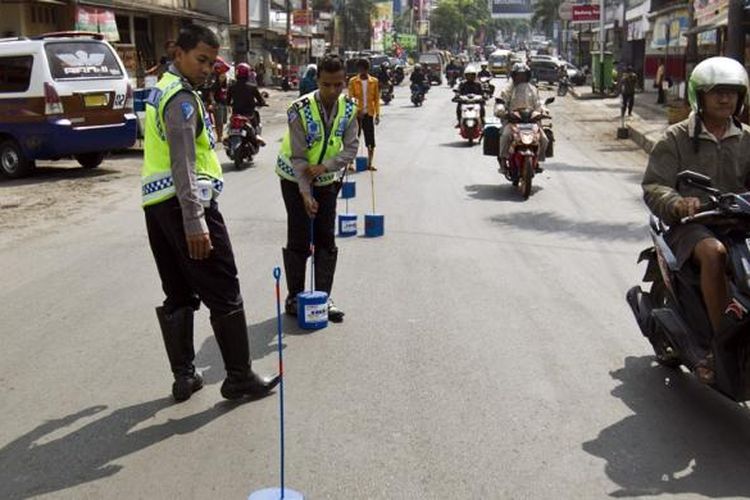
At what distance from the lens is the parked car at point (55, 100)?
14039 mm

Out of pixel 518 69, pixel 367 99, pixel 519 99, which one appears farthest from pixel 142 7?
pixel 519 99

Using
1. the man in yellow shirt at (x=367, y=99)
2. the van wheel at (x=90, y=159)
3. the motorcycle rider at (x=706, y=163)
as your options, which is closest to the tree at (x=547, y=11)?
the man in yellow shirt at (x=367, y=99)

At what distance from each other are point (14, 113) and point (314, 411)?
11.1 m

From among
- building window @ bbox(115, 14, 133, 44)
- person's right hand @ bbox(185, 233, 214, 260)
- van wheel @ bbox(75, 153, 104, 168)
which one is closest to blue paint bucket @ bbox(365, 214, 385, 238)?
person's right hand @ bbox(185, 233, 214, 260)

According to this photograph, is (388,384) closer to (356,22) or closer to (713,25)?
(713,25)

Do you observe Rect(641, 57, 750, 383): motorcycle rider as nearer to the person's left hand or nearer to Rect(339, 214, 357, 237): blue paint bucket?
the person's left hand

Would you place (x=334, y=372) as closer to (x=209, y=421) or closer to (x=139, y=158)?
(x=209, y=421)

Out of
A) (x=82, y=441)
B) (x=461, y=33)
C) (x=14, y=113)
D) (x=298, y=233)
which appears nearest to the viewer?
(x=82, y=441)

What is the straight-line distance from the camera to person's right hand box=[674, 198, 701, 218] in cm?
444

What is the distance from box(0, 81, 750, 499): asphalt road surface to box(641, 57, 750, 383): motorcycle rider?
75cm

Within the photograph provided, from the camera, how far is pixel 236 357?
16.1ft

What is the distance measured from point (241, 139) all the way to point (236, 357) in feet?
36.6

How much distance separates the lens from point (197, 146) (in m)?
4.66

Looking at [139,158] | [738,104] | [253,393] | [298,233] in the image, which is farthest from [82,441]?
[139,158]
